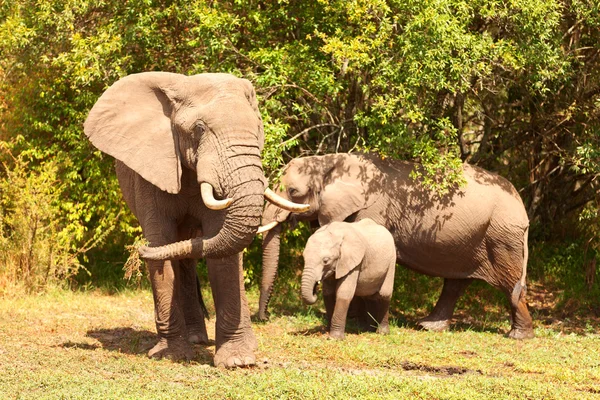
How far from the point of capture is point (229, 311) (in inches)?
322

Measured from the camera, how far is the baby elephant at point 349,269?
9.93 meters

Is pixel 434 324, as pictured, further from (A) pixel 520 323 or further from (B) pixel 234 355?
(B) pixel 234 355

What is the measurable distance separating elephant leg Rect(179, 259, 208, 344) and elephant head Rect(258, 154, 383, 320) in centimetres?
158

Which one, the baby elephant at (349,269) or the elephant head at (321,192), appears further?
the elephant head at (321,192)

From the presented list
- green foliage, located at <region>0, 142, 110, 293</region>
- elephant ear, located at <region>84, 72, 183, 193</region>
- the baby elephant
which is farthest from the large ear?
green foliage, located at <region>0, 142, 110, 293</region>

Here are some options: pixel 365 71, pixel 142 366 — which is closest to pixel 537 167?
pixel 365 71

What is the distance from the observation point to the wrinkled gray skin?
7.45m

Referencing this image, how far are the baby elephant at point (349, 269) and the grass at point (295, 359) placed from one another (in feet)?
0.98

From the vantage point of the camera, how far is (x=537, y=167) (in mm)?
13250

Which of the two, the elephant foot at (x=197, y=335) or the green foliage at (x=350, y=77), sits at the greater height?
the green foliage at (x=350, y=77)

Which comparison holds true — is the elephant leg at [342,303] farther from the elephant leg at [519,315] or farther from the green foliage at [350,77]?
the elephant leg at [519,315]

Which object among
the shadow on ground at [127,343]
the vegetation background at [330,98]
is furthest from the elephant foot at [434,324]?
the shadow on ground at [127,343]

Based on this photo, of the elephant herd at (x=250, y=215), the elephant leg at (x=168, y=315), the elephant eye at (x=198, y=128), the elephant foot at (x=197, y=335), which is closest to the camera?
the elephant herd at (x=250, y=215)

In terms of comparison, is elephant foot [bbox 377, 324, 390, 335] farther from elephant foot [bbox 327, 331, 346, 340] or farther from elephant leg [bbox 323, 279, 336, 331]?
elephant foot [bbox 327, 331, 346, 340]
